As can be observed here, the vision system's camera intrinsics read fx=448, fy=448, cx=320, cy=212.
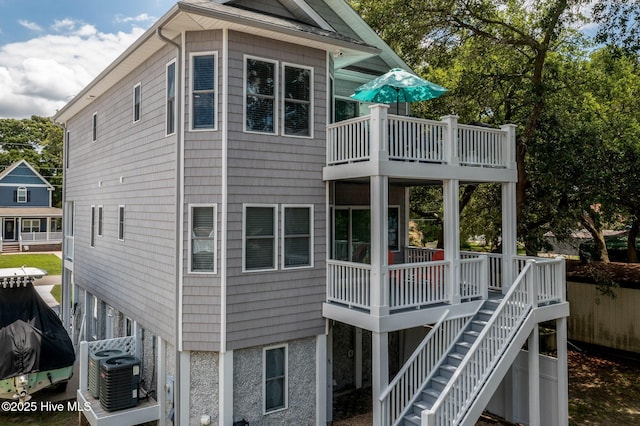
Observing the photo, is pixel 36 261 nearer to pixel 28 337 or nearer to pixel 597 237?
pixel 28 337

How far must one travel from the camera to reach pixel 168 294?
9.23 meters

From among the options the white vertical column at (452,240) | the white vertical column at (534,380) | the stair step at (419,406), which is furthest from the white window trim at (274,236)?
the white vertical column at (534,380)

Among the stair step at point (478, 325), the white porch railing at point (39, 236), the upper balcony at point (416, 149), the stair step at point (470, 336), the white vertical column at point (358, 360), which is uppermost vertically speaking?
the upper balcony at point (416, 149)

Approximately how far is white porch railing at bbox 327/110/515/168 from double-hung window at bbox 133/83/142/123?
4.99 metres

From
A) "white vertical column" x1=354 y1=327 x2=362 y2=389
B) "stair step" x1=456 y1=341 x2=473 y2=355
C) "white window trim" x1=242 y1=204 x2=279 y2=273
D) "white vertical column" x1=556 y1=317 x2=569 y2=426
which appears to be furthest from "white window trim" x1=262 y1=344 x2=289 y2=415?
"white vertical column" x1=556 y1=317 x2=569 y2=426

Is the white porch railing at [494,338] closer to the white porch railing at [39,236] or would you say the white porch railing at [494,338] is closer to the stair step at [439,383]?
the stair step at [439,383]

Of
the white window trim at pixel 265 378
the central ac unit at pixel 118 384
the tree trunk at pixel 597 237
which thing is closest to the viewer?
the white window trim at pixel 265 378

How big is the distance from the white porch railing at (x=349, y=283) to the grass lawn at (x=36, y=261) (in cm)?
2982

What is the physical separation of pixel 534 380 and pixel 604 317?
876cm

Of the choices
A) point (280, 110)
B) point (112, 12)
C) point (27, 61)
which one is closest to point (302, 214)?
point (280, 110)

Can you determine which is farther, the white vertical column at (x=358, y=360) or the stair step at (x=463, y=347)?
the white vertical column at (x=358, y=360)

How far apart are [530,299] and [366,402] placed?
16.0 ft

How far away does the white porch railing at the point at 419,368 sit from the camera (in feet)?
27.7

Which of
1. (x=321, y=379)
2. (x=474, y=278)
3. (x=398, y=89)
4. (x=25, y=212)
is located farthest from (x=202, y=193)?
(x=25, y=212)
